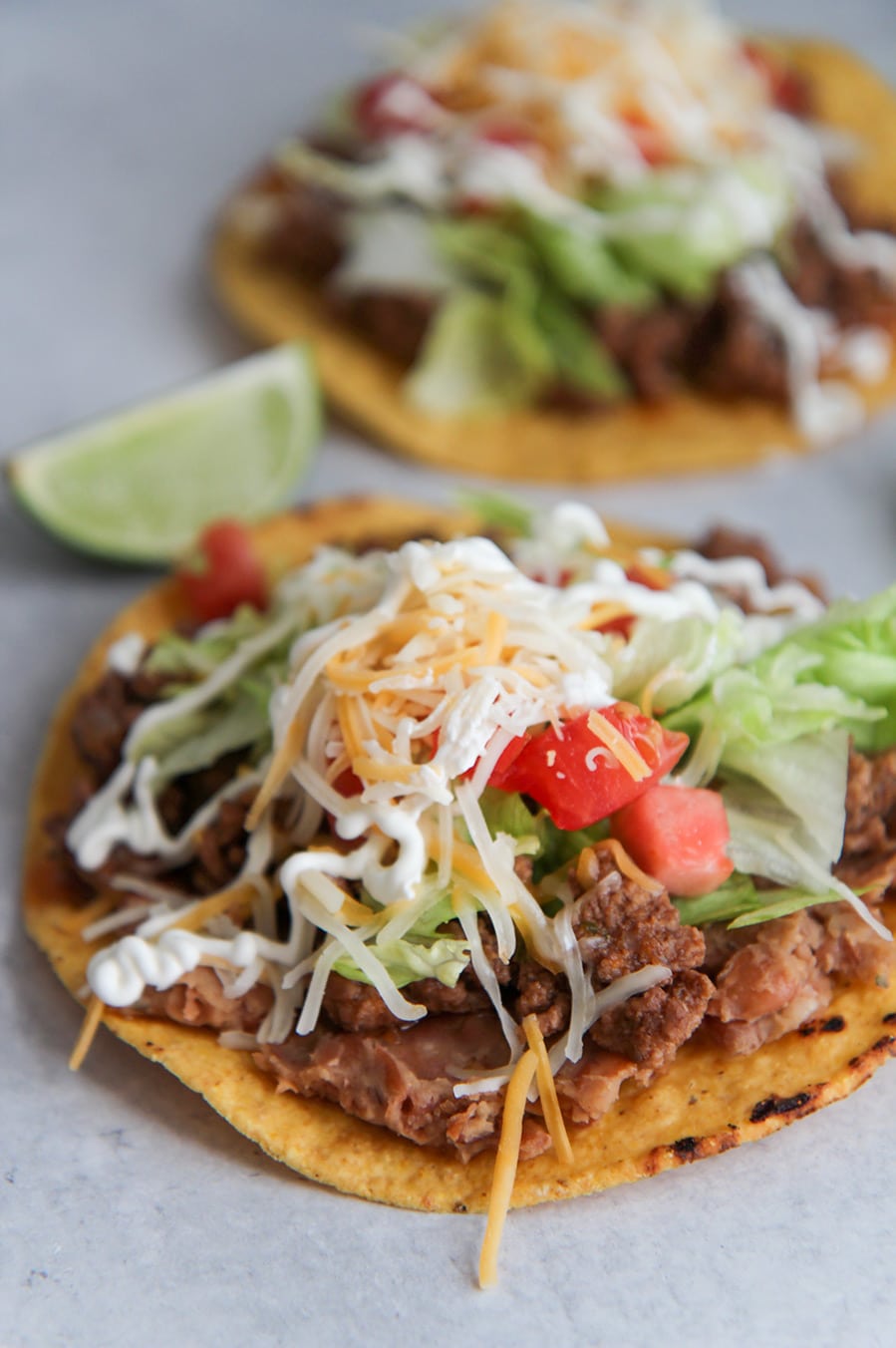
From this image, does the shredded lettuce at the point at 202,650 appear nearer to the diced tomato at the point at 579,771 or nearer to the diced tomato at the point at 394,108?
the diced tomato at the point at 579,771

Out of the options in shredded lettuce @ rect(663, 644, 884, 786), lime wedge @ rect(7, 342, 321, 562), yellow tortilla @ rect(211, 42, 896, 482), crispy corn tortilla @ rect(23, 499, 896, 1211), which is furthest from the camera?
yellow tortilla @ rect(211, 42, 896, 482)

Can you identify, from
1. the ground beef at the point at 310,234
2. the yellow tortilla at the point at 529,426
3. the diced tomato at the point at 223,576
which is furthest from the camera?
the ground beef at the point at 310,234

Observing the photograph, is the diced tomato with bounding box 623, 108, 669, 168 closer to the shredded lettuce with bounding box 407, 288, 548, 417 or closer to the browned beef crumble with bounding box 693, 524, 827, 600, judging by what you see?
the shredded lettuce with bounding box 407, 288, 548, 417

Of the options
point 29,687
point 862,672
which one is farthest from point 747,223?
point 29,687

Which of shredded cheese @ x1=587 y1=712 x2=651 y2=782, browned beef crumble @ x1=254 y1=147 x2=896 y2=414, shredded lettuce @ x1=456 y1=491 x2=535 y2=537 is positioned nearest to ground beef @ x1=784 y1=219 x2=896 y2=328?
browned beef crumble @ x1=254 y1=147 x2=896 y2=414

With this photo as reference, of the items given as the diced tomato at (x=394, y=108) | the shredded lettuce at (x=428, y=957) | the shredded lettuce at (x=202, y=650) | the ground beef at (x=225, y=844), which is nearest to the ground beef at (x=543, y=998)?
the shredded lettuce at (x=428, y=957)

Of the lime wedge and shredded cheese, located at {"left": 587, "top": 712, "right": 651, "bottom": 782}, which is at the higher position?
shredded cheese, located at {"left": 587, "top": 712, "right": 651, "bottom": 782}

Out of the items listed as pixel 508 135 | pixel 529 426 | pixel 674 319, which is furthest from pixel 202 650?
pixel 508 135

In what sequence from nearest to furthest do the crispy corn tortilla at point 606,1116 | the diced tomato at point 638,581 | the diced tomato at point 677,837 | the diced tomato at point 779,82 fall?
1. the crispy corn tortilla at point 606,1116
2. the diced tomato at point 677,837
3. the diced tomato at point 638,581
4. the diced tomato at point 779,82

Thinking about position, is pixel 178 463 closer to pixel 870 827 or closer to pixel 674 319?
pixel 674 319
